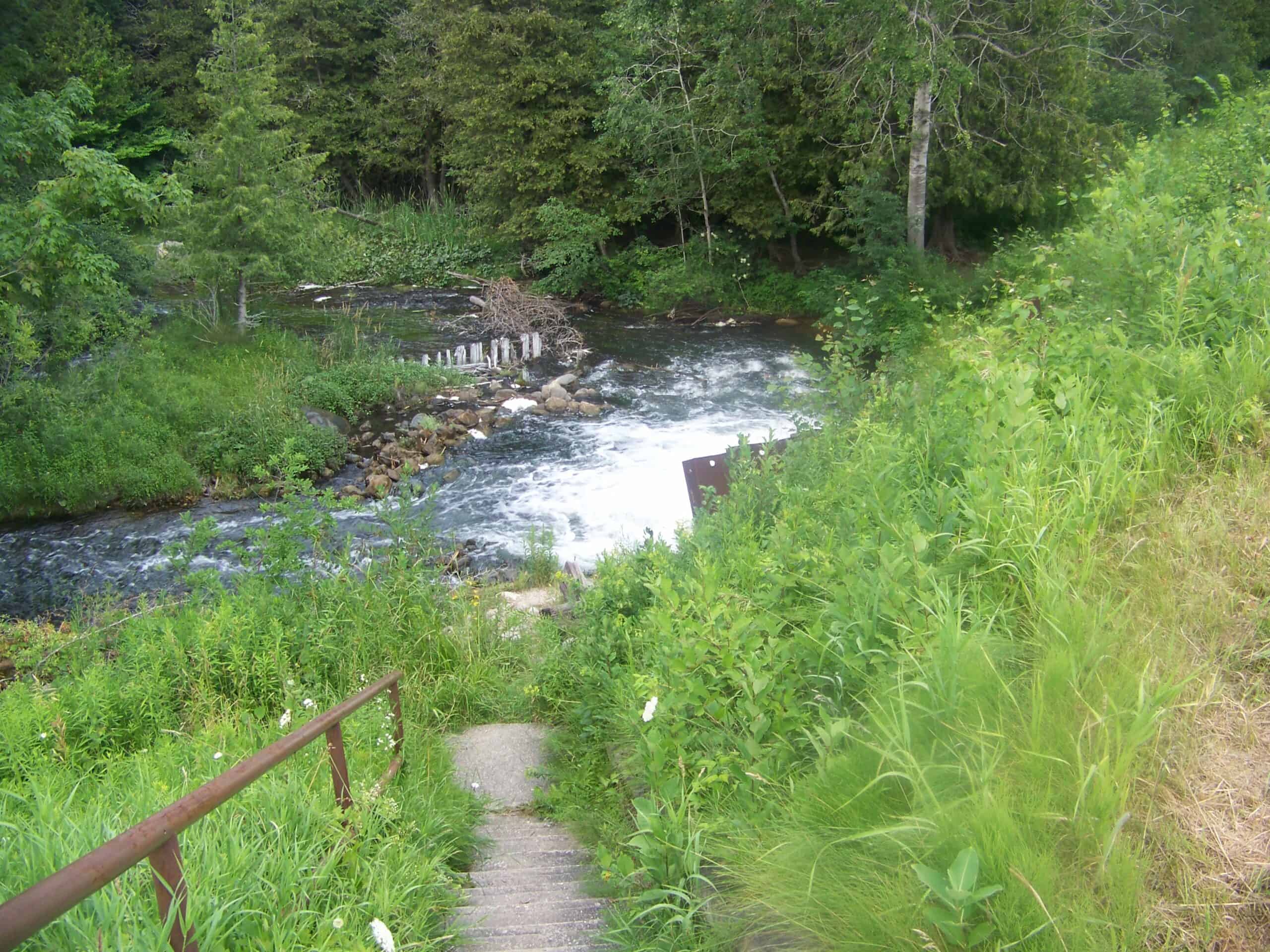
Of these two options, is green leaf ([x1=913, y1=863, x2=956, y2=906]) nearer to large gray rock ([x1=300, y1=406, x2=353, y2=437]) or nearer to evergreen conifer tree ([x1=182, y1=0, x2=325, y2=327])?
large gray rock ([x1=300, y1=406, x2=353, y2=437])

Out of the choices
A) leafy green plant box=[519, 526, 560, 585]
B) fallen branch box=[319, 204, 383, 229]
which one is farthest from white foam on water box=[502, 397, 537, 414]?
fallen branch box=[319, 204, 383, 229]

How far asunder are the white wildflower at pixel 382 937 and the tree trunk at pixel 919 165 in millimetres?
14290

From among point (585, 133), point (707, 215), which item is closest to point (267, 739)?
point (707, 215)

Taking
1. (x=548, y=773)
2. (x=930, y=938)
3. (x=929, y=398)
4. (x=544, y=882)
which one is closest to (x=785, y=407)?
(x=929, y=398)

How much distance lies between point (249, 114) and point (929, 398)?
560 inches

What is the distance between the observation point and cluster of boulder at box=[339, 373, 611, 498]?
12.4 m

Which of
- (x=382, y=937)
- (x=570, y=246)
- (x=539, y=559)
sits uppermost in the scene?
(x=570, y=246)

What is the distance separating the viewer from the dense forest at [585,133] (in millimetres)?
12758

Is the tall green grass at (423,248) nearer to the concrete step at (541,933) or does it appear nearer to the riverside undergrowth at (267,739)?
the riverside undergrowth at (267,739)

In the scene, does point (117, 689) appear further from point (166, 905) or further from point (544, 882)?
point (166, 905)

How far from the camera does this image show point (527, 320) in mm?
18219

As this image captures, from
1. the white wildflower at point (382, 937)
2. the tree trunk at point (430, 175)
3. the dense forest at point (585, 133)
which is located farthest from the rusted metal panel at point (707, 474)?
the tree trunk at point (430, 175)

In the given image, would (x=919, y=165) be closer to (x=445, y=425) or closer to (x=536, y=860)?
(x=445, y=425)

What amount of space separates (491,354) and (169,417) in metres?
5.96
